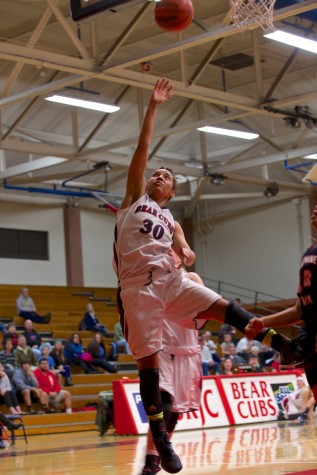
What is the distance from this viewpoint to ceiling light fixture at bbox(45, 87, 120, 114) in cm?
1928

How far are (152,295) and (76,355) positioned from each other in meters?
15.8

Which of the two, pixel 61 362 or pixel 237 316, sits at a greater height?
pixel 237 316

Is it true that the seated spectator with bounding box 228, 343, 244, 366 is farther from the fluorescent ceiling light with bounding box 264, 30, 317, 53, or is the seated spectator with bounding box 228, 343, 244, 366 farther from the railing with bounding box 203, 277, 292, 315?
the fluorescent ceiling light with bounding box 264, 30, 317, 53

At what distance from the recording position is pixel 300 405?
56.1 feet

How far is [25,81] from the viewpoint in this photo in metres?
22.8

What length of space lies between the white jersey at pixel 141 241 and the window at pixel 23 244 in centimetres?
2177

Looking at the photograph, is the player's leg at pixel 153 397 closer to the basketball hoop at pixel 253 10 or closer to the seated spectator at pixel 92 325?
the basketball hoop at pixel 253 10

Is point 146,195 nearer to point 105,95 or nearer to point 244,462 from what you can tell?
point 244,462

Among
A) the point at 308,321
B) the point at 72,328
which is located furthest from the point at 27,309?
the point at 308,321

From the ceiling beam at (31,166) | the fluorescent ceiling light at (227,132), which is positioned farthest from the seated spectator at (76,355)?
the fluorescent ceiling light at (227,132)

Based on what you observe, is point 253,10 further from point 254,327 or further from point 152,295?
point 254,327

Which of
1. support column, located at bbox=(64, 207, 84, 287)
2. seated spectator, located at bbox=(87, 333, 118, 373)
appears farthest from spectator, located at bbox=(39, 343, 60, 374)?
support column, located at bbox=(64, 207, 84, 287)

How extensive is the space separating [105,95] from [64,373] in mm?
8106

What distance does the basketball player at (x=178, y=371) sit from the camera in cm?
703
